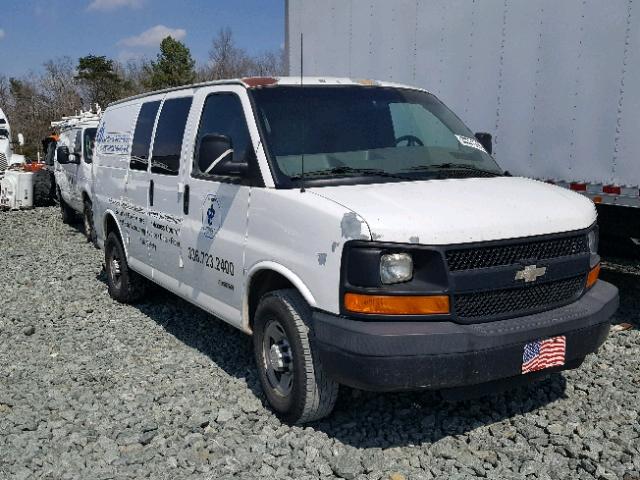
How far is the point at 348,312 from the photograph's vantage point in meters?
3.25

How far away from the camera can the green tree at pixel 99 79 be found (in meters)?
52.0

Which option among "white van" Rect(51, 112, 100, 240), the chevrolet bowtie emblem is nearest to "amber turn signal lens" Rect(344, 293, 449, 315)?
the chevrolet bowtie emblem

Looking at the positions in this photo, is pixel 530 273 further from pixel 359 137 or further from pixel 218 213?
pixel 218 213

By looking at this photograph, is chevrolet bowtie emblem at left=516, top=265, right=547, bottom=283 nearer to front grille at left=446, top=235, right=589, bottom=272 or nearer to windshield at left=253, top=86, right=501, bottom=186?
front grille at left=446, top=235, right=589, bottom=272

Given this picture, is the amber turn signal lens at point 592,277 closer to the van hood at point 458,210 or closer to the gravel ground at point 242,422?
the van hood at point 458,210

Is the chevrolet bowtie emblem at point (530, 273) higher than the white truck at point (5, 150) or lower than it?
lower

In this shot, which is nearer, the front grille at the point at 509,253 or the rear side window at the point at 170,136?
the front grille at the point at 509,253

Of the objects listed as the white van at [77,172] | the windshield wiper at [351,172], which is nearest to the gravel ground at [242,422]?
the windshield wiper at [351,172]

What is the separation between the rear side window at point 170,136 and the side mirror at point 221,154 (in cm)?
95

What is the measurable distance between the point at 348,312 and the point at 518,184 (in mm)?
1530

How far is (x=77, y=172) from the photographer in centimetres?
1148

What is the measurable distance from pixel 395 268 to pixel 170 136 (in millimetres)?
2705

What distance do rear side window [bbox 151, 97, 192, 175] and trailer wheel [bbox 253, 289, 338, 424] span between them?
166 cm

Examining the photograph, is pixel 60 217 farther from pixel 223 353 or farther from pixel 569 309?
pixel 569 309
